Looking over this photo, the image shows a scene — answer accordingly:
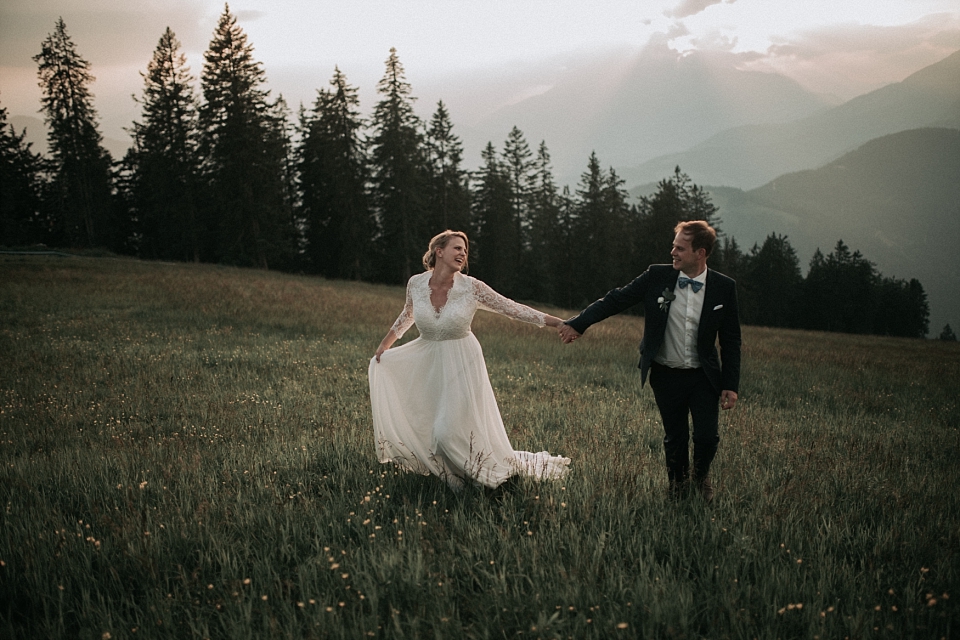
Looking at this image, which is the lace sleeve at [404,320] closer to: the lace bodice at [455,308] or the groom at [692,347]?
the lace bodice at [455,308]

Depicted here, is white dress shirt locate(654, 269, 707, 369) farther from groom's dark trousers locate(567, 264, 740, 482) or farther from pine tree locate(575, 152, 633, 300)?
pine tree locate(575, 152, 633, 300)

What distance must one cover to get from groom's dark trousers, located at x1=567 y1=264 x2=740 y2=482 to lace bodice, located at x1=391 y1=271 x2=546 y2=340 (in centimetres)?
136

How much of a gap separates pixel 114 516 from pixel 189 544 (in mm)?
991

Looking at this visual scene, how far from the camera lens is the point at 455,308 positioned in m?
5.63

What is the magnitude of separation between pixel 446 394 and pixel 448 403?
0.31ft

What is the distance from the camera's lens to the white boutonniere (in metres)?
4.96

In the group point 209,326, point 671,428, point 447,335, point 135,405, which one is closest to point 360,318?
point 209,326

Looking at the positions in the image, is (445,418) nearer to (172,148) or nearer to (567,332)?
(567,332)

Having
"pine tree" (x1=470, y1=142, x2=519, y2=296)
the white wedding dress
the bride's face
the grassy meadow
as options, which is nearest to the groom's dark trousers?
the grassy meadow

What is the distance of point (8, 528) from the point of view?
14.3 feet

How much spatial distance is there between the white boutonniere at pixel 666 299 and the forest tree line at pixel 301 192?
42298 mm

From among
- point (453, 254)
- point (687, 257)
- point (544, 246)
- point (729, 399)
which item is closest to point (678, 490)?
point (729, 399)

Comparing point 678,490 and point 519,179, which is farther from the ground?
point 519,179

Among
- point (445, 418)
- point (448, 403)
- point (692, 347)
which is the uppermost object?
point (692, 347)
